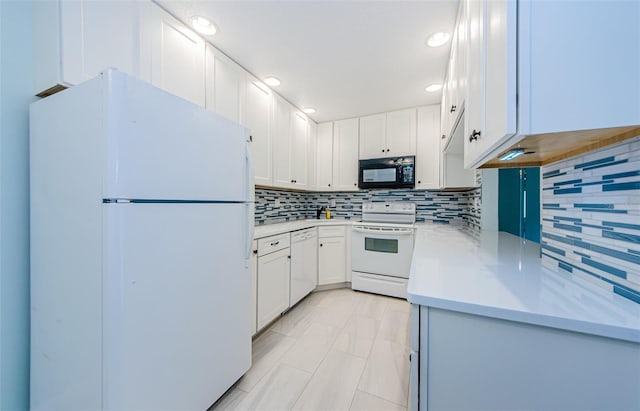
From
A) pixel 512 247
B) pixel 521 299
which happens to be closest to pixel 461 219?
pixel 512 247

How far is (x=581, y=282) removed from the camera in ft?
2.56

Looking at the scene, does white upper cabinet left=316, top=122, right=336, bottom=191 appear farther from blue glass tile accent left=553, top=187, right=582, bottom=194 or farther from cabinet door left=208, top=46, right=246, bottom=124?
blue glass tile accent left=553, top=187, right=582, bottom=194

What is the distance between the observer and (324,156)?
11.1ft

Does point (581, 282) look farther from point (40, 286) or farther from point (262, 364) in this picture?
point (40, 286)

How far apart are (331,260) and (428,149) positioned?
184 centimetres

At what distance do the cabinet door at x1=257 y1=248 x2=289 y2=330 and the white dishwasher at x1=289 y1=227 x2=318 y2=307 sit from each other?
13 cm

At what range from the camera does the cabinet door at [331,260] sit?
2934mm

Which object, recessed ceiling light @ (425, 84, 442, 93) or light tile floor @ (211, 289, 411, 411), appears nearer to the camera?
light tile floor @ (211, 289, 411, 411)

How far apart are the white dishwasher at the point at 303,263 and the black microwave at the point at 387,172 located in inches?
38.2

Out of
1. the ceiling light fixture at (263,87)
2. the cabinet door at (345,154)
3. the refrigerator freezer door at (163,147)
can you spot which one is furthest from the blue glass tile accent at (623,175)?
the cabinet door at (345,154)

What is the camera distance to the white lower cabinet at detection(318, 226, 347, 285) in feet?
9.64

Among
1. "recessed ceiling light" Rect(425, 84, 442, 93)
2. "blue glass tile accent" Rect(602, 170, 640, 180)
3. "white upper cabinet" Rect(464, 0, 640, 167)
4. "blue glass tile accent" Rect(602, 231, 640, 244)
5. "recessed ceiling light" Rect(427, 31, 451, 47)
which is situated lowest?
"blue glass tile accent" Rect(602, 231, 640, 244)

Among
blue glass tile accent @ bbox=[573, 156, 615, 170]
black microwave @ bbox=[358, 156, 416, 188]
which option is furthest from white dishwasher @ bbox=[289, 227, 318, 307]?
blue glass tile accent @ bbox=[573, 156, 615, 170]

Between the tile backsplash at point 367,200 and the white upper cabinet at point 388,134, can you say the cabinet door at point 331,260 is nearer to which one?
the tile backsplash at point 367,200
